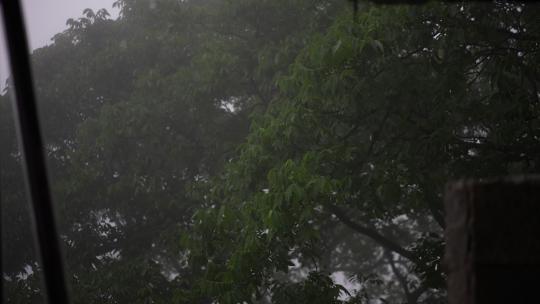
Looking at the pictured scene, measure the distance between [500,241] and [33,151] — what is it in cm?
109

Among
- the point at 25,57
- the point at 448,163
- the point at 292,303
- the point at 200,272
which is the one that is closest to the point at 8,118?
the point at 200,272

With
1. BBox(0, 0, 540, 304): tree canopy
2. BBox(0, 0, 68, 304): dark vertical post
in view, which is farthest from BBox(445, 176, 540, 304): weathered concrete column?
BBox(0, 0, 540, 304): tree canopy

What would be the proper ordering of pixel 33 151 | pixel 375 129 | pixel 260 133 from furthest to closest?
pixel 375 129 < pixel 260 133 < pixel 33 151

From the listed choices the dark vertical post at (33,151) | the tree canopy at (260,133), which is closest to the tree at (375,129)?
A: the tree canopy at (260,133)

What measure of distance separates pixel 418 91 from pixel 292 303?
A: 2330mm

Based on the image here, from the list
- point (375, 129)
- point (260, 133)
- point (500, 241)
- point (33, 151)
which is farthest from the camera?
point (375, 129)

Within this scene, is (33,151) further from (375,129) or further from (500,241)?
(375,129)

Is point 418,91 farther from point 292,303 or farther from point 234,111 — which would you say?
point 234,111

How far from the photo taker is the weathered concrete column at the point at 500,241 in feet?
4.27

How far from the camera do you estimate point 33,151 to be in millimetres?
1107

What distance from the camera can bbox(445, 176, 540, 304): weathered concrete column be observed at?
4.27ft

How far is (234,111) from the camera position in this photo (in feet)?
31.6

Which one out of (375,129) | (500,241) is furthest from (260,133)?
(500,241)

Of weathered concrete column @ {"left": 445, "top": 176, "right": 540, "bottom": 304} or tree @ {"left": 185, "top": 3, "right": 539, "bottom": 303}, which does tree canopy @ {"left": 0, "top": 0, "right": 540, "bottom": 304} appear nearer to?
tree @ {"left": 185, "top": 3, "right": 539, "bottom": 303}
